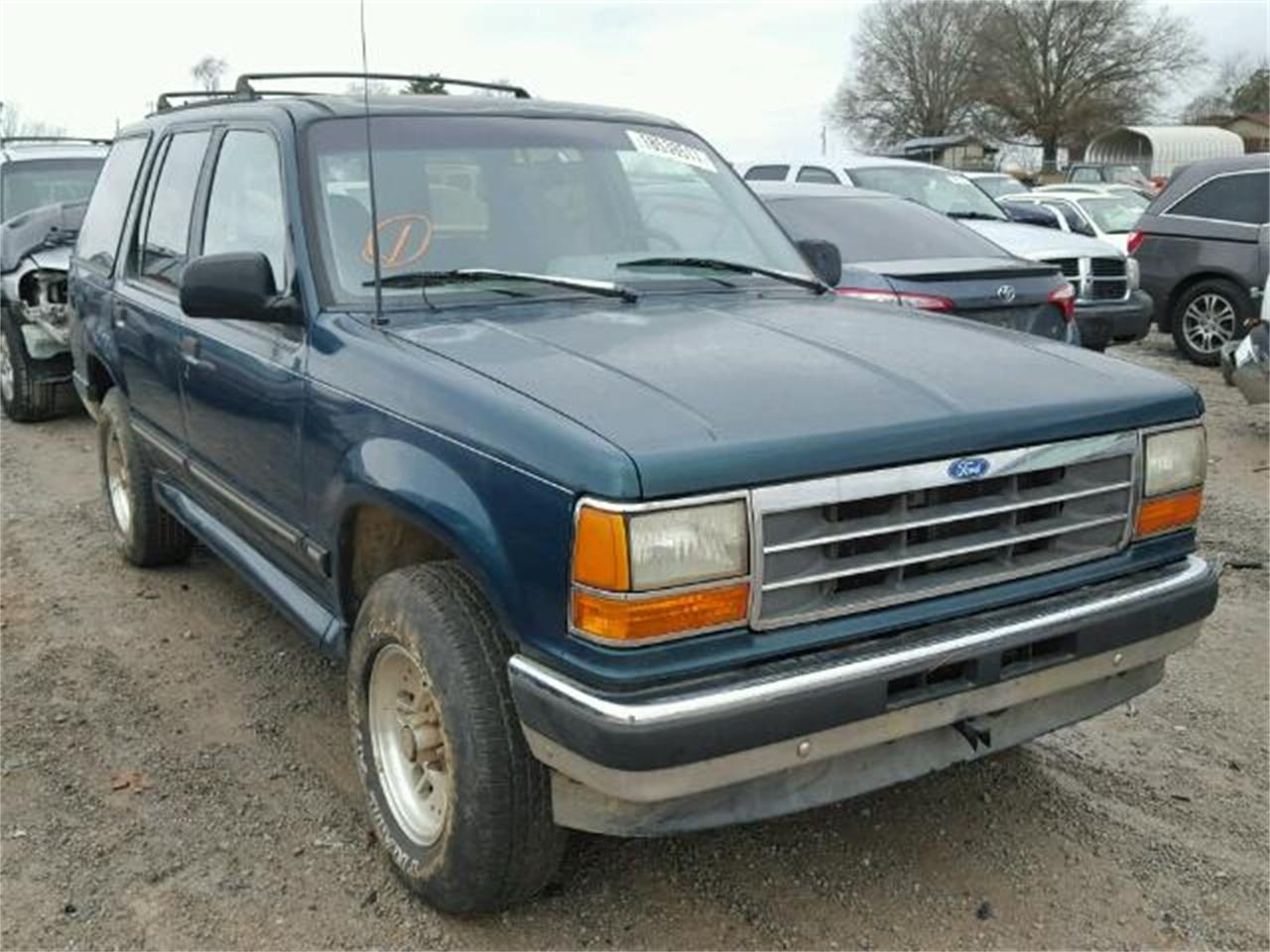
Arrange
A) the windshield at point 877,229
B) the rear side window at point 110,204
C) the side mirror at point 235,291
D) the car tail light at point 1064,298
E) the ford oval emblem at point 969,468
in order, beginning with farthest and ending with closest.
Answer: the windshield at point 877,229 < the car tail light at point 1064,298 < the rear side window at point 110,204 < the side mirror at point 235,291 < the ford oval emblem at point 969,468

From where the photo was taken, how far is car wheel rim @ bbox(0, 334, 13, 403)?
8570mm

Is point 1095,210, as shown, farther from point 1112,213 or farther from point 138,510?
point 138,510

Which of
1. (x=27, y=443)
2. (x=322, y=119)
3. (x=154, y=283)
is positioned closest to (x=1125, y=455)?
(x=322, y=119)

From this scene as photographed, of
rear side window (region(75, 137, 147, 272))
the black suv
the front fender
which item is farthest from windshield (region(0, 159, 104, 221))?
the black suv

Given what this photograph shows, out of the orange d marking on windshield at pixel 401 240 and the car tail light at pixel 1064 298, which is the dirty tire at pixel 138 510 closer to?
the orange d marking on windshield at pixel 401 240

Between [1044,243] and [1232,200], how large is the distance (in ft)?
8.09

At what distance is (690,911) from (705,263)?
1927 millimetres

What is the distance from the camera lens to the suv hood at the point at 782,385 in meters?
2.39

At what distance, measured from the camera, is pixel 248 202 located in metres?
3.86

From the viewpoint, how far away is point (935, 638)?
8.43 feet

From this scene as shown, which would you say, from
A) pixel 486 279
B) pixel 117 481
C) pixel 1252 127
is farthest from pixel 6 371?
pixel 1252 127

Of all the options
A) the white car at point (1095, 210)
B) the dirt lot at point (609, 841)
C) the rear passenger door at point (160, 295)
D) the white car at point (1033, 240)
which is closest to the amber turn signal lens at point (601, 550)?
the dirt lot at point (609, 841)

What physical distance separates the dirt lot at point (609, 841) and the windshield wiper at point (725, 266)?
1595 millimetres

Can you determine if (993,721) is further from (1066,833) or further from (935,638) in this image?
(1066,833)
